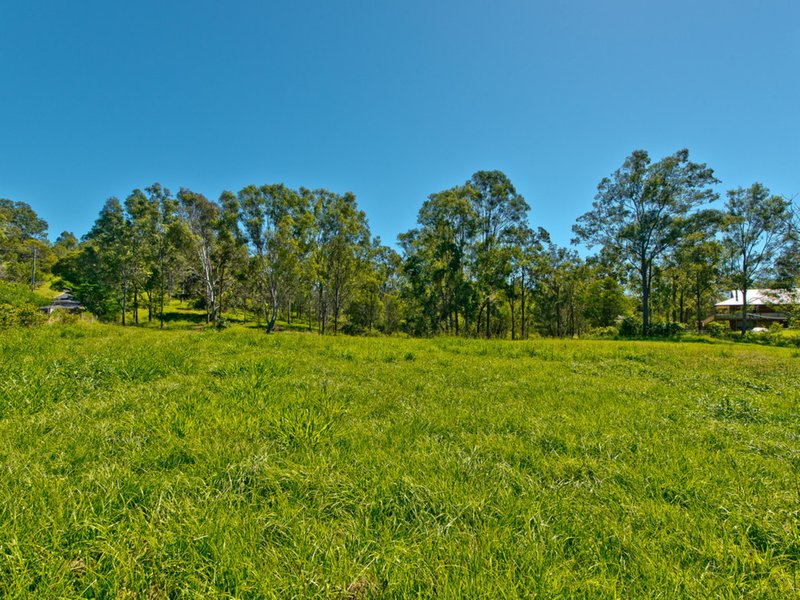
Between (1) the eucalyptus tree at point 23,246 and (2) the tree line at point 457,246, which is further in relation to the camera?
(1) the eucalyptus tree at point 23,246

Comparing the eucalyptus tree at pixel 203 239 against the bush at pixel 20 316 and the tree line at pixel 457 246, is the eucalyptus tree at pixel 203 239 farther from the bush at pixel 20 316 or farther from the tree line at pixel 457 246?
the bush at pixel 20 316

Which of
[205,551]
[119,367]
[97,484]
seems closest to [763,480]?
[205,551]

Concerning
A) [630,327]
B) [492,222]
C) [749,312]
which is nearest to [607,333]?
[630,327]

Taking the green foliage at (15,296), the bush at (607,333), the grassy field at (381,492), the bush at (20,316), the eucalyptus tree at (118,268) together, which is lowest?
the bush at (607,333)

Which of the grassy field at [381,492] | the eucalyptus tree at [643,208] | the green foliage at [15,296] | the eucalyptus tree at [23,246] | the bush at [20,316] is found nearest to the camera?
the grassy field at [381,492]

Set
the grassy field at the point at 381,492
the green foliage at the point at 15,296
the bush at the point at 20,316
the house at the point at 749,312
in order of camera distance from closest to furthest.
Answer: the grassy field at the point at 381,492 < the bush at the point at 20,316 < the green foliage at the point at 15,296 < the house at the point at 749,312

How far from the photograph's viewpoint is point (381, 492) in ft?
7.85

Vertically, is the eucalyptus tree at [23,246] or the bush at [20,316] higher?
the eucalyptus tree at [23,246]

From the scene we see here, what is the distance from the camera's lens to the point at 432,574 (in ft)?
5.46

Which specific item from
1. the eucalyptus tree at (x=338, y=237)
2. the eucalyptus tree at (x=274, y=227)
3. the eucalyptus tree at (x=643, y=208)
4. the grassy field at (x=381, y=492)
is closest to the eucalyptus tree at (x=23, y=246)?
Answer: the eucalyptus tree at (x=274, y=227)

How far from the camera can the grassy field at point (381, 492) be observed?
1.65 meters

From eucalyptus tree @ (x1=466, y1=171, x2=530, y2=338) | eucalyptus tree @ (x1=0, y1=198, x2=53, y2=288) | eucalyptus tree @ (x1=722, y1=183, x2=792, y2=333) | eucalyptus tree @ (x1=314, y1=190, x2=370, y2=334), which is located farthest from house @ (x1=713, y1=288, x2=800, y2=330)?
eucalyptus tree @ (x1=0, y1=198, x2=53, y2=288)

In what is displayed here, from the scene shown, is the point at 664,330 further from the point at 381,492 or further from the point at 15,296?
the point at 15,296

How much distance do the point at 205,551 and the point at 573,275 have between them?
48.0 metres
